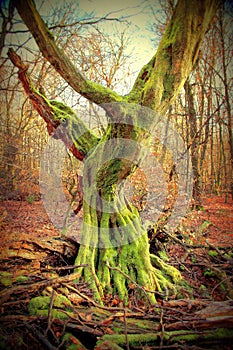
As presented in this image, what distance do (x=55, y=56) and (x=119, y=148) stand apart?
1682mm

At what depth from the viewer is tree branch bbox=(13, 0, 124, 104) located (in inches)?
104

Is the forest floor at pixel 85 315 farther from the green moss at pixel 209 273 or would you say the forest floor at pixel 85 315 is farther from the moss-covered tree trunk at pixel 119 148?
the moss-covered tree trunk at pixel 119 148

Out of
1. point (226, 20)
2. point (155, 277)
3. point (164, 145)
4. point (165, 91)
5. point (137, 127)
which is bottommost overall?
point (155, 277)

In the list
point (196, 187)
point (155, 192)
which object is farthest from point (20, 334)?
point (196, 187)

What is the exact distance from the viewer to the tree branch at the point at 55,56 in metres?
2.64

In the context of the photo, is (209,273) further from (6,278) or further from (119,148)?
(6,278)

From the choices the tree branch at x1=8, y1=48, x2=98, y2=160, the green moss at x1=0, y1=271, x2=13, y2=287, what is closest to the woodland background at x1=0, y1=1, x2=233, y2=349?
the green moss at x1=0, y1=271, x2=13, y2=287

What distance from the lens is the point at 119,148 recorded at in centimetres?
350

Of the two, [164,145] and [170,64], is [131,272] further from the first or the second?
[164,145]

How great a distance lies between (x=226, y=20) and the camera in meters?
9.52

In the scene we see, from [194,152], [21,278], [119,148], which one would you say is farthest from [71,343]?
[194,152]

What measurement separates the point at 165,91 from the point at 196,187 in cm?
651

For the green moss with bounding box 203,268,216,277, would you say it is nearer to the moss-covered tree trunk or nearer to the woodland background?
the woodland background

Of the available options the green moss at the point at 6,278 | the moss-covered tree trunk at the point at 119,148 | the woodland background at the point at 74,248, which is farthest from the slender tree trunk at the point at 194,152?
the green moss at the point at 6,278
